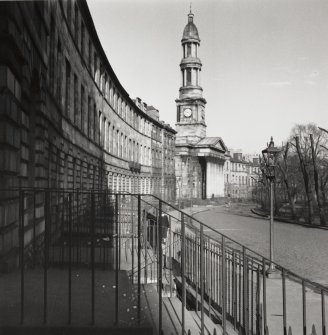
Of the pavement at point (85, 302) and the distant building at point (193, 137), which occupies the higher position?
the distant building at point (193, 137)

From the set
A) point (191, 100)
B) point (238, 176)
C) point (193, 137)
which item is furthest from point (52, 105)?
point (238, 176)

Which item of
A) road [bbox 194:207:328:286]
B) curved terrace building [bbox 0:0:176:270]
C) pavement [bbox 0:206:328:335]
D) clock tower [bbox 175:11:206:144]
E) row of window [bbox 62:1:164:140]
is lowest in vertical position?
road [bbox 194:207:328:286]

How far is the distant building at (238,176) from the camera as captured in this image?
319 feet

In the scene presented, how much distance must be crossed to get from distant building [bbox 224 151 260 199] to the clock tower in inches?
855

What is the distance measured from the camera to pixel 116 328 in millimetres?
4648

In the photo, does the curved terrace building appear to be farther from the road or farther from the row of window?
the road

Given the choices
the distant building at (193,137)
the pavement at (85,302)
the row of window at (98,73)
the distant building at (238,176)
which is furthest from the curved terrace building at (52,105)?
the distant building at (238,176)

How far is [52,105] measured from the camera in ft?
31.2

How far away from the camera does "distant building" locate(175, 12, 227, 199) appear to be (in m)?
71.6

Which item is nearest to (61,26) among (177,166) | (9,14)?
(9,14)

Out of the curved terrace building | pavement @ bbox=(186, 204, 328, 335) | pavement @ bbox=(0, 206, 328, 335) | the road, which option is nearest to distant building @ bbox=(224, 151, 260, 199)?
the road

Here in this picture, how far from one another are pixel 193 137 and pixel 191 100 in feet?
21.9

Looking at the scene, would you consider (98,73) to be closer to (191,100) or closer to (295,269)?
(295,269)

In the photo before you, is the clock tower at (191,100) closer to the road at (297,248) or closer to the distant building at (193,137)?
the distant building at (193,137)
